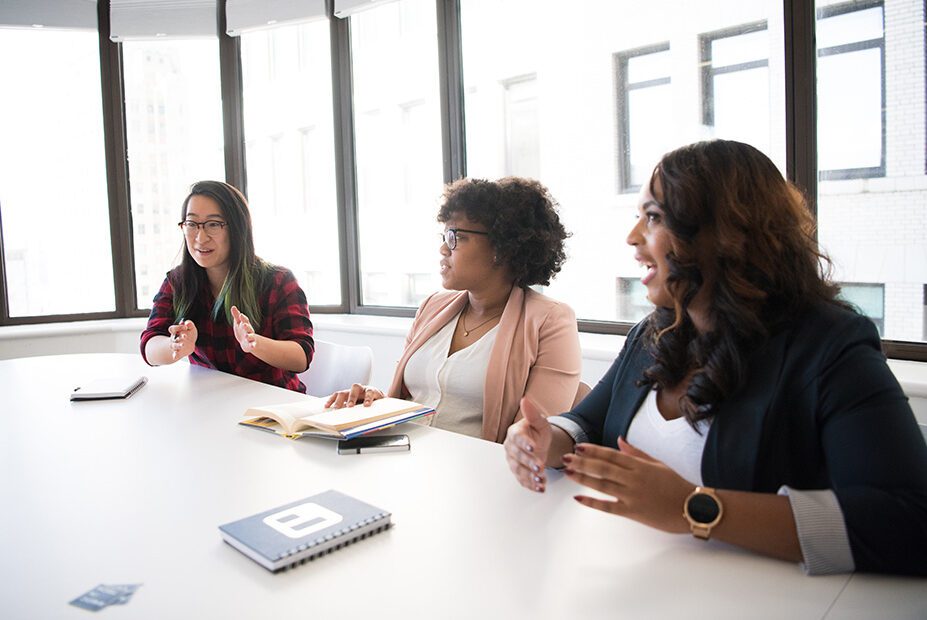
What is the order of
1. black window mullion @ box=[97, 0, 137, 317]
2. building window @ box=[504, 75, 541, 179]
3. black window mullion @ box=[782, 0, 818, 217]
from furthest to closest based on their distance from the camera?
black window mullion @ box=[97, 0, 137, 317]
building window @ box=[504, 75, 541, 179]
black window mullion @ box=[782, 0, 818, 217]

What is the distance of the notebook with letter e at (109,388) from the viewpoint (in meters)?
2.08

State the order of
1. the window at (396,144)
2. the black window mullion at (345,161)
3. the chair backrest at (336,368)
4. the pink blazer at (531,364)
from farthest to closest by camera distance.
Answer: the black window mullion at (345,161) → the window at (396,144) → the chair backrest at (336,368) → the pink blazer at (531,364)

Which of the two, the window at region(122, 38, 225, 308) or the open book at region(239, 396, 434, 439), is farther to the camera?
the window at region(122, 38, 225, 308)

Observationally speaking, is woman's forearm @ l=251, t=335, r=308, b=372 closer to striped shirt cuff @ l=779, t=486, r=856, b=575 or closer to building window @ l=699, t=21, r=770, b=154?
striped shirt cuff @ l=779, t=486, r=856, b=575

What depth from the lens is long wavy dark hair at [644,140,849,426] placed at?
113 cm

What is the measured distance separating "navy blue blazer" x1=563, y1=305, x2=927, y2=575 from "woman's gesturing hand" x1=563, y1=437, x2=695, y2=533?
0.19 m

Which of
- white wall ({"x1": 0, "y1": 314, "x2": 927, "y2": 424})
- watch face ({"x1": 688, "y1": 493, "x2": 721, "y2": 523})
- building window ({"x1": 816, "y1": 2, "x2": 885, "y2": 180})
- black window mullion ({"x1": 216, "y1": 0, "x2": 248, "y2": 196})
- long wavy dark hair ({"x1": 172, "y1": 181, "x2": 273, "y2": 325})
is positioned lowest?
white wall ({"x1": 0, "y1": 314, "x2": 927, "y2": 424})

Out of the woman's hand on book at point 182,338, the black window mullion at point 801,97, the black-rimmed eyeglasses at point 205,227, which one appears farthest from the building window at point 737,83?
the woman's hand on book at point 182,338

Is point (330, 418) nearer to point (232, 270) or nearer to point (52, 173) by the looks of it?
point (232, 270)

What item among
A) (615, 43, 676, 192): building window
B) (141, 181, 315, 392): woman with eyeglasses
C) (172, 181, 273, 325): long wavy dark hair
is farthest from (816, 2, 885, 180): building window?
(172, 181, 273, 325): long wavy dark hair

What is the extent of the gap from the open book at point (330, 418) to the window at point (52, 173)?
3503 millimetres

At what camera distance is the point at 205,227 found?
261cm

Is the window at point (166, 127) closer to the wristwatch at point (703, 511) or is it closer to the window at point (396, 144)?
the window at point (396, 144)

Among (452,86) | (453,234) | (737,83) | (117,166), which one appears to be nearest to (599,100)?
(737,83)
